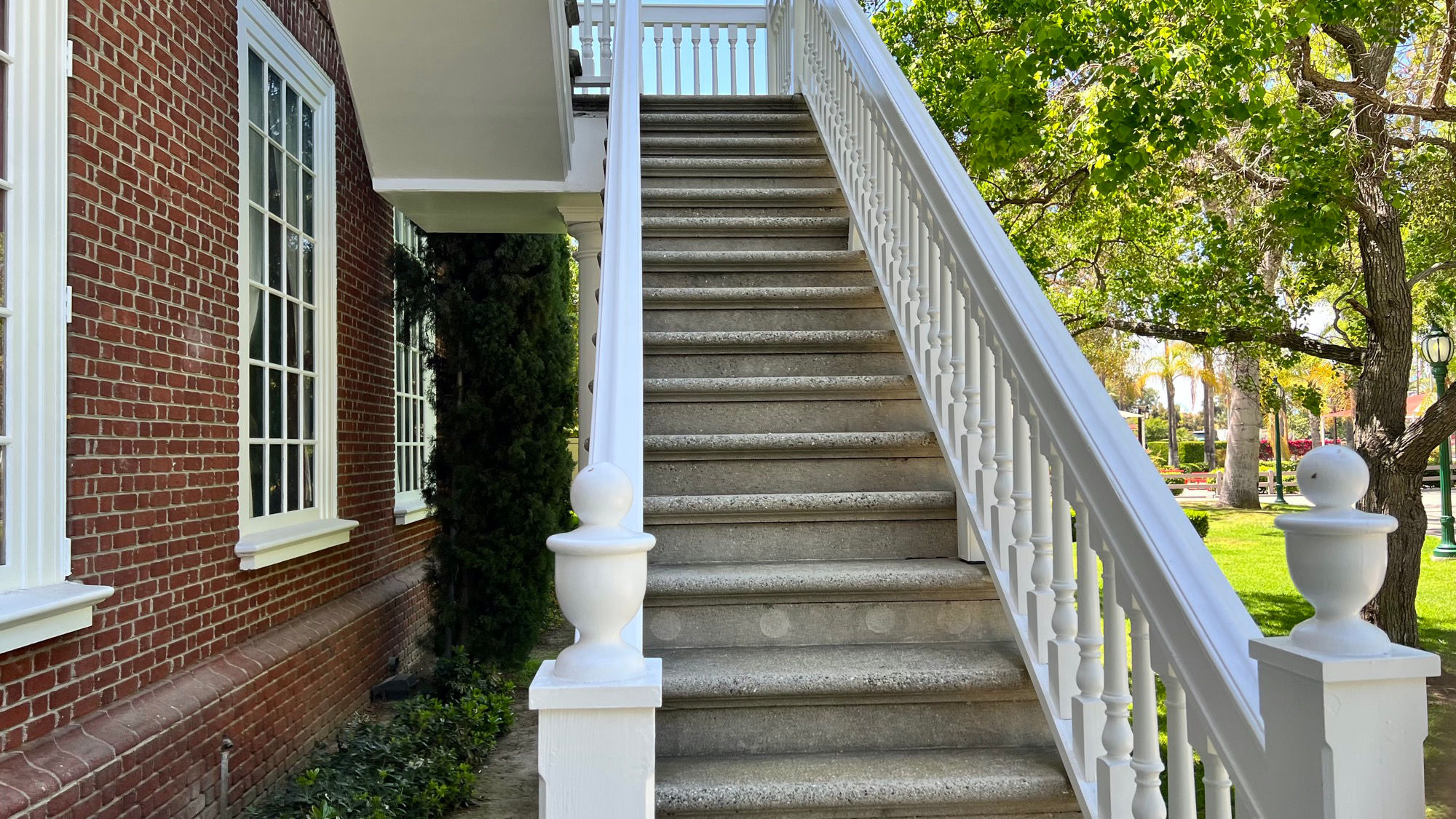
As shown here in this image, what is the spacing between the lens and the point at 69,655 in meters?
3.13

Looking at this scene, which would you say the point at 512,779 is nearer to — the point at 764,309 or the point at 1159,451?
the point at 764,309

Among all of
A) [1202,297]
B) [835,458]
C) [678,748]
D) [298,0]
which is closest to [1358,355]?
[1202,297]

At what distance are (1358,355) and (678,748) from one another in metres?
6.87

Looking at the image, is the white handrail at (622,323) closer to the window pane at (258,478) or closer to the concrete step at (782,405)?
the concrete step at (782,405)

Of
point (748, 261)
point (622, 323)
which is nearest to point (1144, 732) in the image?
point (622, 323)

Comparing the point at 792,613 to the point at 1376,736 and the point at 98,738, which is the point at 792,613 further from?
the point at 98,738

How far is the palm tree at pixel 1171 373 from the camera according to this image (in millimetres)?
38312

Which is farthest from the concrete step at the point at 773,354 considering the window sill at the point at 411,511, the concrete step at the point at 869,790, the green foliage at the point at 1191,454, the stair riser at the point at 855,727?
the green foliage at the point at 1191,454

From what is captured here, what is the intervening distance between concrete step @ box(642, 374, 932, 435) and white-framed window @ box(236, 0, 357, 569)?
2.06m

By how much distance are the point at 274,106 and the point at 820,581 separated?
4051 millimetres

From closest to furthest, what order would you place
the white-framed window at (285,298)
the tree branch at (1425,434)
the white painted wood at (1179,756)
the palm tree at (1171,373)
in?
the white painted wood at (1179,756) < the white-framed window at (285,298) < the tree branch at (1425,434) < the palm tree at (1171,373)

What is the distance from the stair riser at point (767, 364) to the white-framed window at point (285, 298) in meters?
2.03

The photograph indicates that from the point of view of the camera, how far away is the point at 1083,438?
78.0 inches

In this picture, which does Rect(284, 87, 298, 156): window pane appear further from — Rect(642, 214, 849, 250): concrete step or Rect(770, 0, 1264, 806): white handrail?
Rect(770, 0, 1264, 806): white handrail
